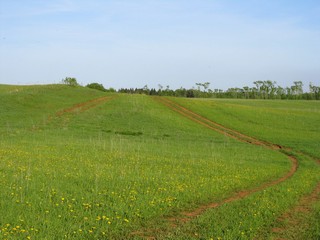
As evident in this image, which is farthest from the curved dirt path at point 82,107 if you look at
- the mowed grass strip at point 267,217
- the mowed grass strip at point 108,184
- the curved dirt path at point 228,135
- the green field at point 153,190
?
the mowed grass strip at point 267,217

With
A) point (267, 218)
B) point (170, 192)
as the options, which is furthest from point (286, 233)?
point (170, 192)

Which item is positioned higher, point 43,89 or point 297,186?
point 43,89

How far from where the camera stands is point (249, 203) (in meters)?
14.1

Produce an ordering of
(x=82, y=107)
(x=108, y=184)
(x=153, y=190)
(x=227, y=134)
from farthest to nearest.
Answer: (x=82, y=107) < (x=227, y=134) < (x=108, y=184) < (x=153, y=190)

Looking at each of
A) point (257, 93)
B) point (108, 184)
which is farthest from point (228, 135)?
point (257, 93)

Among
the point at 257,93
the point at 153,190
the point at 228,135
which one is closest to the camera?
the point at 153,190

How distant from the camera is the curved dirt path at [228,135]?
39.2 feet

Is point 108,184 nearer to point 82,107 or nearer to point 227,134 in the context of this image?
point 227,134

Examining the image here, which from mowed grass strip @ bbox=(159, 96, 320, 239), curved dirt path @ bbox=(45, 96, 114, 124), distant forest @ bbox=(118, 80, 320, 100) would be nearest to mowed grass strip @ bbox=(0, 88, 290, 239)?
mowed grass strip @ bbox=(159, 96, 320, 239)

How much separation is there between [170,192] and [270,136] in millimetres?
31248

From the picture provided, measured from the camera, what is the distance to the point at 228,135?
141 ft

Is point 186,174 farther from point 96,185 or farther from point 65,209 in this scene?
point 65,209

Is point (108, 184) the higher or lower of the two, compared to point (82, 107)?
lower

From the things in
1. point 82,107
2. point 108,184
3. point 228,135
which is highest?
point 82,107
